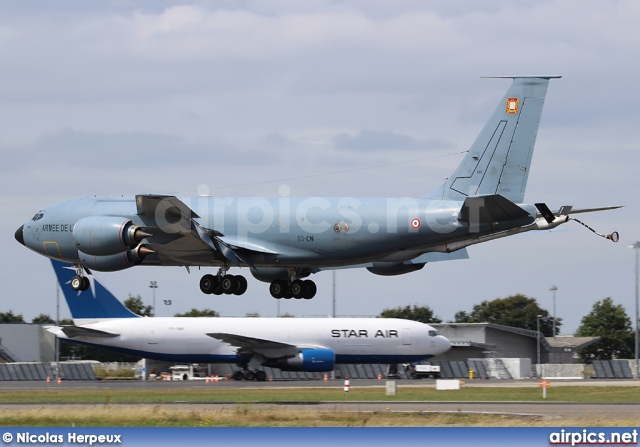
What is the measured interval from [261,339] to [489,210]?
152 ft

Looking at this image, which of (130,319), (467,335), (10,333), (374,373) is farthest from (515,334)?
(10,333)

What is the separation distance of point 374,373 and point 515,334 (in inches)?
1384

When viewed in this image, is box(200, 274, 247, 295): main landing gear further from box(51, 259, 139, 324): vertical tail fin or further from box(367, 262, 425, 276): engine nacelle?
box(51, 259, 139, 324): vertical tail fin

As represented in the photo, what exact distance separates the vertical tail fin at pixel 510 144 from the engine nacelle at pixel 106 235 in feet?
57.3

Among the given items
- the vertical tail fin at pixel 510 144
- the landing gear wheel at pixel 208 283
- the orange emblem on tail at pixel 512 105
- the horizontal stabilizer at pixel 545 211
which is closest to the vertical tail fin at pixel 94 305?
the landing gear wheel at pixel 208 283

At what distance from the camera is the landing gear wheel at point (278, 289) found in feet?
200

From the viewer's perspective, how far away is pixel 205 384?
285 ft

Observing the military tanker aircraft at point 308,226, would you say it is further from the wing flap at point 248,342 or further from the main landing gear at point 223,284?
the wing flap at point 248,342

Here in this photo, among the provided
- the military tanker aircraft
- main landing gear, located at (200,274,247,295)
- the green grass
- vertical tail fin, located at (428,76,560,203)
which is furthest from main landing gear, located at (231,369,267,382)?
vertical tail fin, located at (428,76,560,203)

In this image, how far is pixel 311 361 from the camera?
91.4 m

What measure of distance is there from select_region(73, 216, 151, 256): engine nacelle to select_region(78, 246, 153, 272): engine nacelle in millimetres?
957

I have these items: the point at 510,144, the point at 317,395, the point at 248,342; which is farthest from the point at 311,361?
the point at 510,144

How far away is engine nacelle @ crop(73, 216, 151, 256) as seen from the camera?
56656mm

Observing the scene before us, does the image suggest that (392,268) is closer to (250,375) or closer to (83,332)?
(250,375)
